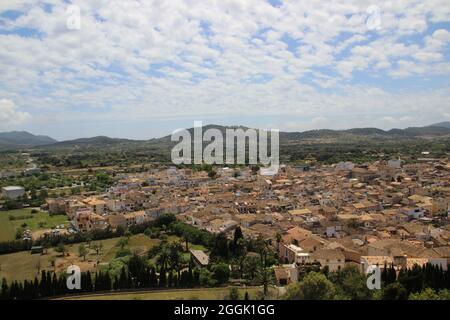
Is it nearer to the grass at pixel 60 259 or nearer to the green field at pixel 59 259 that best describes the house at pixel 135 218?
the grass at pixel 60 259

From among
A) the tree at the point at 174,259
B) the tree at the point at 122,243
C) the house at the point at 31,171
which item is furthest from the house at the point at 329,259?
the house at the point at 31,171

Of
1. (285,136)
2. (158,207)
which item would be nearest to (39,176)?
Answer: (158,207)

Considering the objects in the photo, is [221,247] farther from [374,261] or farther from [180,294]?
[374,261]

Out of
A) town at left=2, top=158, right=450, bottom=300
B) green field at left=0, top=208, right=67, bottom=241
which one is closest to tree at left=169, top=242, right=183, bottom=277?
town at left=2, top=158, right=450, bottom=300

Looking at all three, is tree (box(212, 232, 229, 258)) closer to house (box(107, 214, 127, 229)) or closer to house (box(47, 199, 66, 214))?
house (box(107, 214, 127, 229))

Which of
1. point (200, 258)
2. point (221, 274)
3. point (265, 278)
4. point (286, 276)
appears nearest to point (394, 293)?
point (265, 278)
